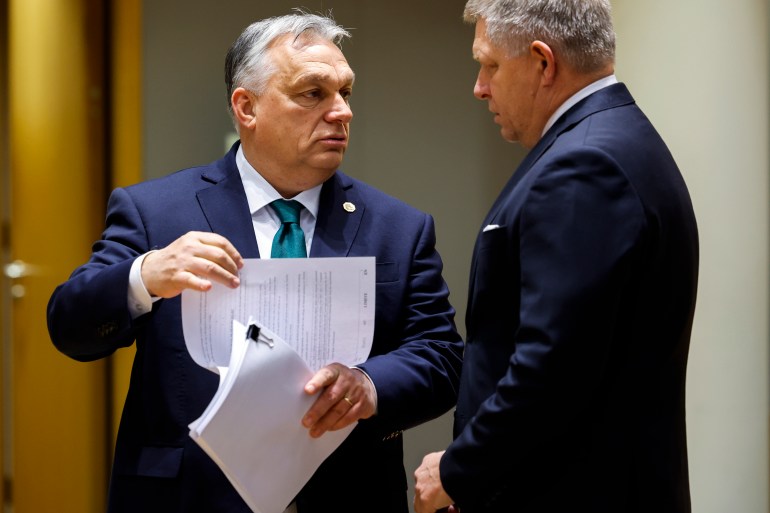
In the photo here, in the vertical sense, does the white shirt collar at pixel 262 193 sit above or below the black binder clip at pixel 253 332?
above


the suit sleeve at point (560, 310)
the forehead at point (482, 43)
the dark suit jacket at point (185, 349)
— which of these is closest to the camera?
the suit sleeve at point (560, 310)

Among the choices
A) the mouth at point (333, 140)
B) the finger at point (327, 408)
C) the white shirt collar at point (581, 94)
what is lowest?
the finger at point (327, 408)

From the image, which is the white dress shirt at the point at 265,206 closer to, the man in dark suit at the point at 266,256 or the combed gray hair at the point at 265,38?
the man in dark suit at the point at 266,256

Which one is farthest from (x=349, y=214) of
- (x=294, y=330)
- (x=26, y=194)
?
(x=26, y=194)

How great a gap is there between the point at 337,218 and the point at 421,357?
391 millimetres

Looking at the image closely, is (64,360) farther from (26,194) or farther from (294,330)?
(294,330)

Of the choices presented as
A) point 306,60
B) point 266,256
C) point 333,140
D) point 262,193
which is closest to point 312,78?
→ point 306,60

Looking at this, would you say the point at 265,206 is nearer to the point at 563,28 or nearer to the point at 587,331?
the point at 563,28

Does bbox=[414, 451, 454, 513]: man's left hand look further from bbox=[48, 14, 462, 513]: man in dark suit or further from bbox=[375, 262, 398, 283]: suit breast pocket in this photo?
bbox=[375, 262, 398, 283]: suit breast pocket

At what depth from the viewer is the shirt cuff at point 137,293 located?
6.49 ft

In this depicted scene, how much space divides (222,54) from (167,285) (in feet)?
5.64

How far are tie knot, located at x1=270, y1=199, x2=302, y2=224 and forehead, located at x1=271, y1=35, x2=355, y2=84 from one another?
293mm

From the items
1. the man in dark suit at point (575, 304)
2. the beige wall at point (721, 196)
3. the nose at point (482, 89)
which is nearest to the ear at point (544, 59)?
the man in dark suit at point (575, 304)

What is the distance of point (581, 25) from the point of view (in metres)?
1.71
